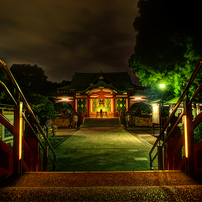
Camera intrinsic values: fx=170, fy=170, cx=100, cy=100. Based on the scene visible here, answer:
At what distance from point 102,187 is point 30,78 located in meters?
33.0

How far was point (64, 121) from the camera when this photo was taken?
20.2m

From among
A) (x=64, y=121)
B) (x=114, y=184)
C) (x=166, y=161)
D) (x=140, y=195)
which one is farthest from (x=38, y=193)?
(x=64, y=121)

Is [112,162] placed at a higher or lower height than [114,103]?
lower

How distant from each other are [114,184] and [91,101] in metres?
26.5

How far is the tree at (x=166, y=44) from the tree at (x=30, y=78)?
2456cm

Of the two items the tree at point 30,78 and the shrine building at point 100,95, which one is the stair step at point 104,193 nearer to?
the shrine building at point 100,95

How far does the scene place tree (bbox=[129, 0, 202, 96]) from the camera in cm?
903

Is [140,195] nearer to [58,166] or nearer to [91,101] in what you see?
[58,166]

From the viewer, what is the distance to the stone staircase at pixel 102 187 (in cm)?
254

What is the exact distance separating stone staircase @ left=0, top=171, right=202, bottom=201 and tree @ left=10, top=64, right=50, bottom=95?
101 feet

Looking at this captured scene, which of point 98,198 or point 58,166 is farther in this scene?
point 58,166

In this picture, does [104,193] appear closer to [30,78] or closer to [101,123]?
[101,123]

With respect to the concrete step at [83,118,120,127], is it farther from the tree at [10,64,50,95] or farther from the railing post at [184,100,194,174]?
the railing post at [184,100,194,174]

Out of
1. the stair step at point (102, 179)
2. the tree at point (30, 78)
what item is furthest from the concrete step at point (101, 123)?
the stair step at point (102, 179)
